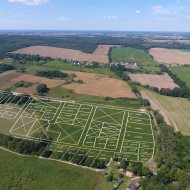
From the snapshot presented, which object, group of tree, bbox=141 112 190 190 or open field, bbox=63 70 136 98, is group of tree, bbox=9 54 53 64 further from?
group of tree, bbox=141 112 190 190

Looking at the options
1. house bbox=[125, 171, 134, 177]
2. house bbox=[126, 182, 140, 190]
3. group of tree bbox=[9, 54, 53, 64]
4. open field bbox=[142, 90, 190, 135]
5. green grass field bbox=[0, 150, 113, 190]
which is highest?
house bbox=[126, 182, 140, 190]

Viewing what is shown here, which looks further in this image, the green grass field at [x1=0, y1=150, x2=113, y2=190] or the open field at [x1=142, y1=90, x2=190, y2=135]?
the open field at [x1=142, y1=90, x2=190, y2=135]

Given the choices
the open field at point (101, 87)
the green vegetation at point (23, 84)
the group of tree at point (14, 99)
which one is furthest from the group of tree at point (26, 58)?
the group of tree at point (14, 99)

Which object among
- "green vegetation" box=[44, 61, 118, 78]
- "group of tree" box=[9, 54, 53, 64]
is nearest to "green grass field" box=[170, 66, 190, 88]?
"green vegetation" box=[44, 61, 118, 78]

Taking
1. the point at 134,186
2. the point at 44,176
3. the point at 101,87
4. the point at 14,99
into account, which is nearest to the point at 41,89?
the point at 14,99

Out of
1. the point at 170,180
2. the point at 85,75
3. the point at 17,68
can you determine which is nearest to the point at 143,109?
the point at 170,180

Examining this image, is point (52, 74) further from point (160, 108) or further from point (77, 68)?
point (160, 108)
